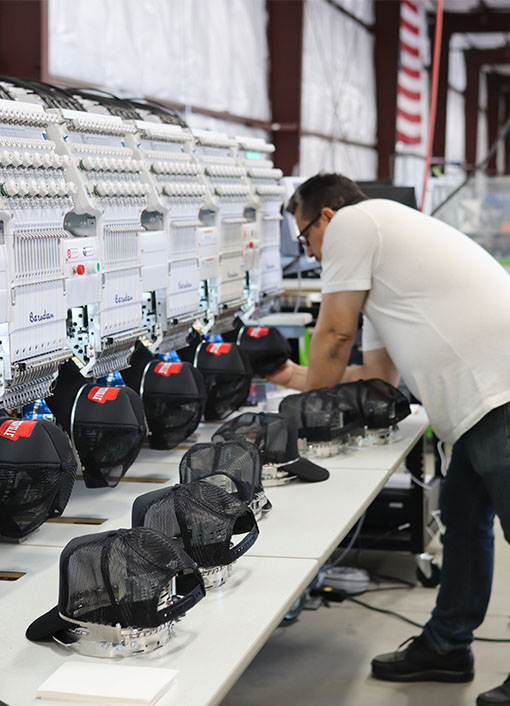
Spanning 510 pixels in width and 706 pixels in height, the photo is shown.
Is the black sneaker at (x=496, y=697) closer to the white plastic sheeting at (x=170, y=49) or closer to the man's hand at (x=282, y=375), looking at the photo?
the man's hand at (x=282, y=375)

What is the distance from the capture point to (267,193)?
3.92m

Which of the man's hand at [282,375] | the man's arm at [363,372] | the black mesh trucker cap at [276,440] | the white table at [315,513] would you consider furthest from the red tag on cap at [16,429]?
the man's hand at [282,375]

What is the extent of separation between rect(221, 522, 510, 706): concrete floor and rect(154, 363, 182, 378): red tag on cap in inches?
51.2

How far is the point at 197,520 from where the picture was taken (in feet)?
6.40

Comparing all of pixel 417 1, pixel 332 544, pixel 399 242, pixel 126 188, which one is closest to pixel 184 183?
pixel 126 188

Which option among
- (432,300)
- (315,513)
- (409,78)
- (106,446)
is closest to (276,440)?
(315,513)

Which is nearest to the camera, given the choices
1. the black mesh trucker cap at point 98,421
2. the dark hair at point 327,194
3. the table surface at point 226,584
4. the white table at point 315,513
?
the table surface at point 226,584

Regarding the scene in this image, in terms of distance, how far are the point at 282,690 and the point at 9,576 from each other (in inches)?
68.7

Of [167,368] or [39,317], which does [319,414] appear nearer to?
[167,368]

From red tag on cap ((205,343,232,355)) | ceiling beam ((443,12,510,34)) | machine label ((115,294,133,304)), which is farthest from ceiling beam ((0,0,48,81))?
ceiling beam ((443,12,510,34))

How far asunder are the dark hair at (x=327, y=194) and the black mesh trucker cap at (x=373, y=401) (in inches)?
23.1

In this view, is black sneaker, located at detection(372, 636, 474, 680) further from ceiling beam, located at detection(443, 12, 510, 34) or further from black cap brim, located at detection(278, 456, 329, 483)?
ceiling beam, located at detection(443, 12, 510, 34)

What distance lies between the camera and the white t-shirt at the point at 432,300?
2850 millimetres

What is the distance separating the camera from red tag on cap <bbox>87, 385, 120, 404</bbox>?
239cm
